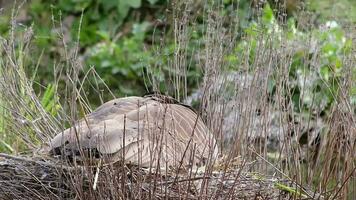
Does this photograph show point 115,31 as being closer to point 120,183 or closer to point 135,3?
point 135,3

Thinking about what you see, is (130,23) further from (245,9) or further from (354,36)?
(354,36)

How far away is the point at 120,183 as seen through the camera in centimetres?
353

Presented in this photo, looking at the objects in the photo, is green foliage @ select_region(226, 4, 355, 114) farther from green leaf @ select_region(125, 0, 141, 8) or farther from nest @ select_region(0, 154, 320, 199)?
green leaf @ select_region(125, 0, 141, 8)

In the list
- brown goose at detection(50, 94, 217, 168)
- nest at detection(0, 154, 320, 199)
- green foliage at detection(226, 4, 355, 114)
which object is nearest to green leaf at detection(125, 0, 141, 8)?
green foliage at detection(226, 4, 355, 114)

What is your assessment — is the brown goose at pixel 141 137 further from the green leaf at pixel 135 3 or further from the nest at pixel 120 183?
the green leaf at pixel 135 3

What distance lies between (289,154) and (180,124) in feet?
1.94

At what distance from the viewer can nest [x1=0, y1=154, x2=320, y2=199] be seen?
3.50 m

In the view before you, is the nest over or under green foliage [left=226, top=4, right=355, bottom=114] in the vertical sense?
under

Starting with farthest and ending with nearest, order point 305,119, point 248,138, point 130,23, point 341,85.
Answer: point 130,23 → point 305,119 → point 248,138 → point 341,85

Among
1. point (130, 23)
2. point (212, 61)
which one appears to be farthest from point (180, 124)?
point (130, 23)

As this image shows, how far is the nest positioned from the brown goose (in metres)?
0.06

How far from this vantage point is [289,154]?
4.08 metres

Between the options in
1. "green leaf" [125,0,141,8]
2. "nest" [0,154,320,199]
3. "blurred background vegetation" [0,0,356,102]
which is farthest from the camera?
"green leaf" [125,0,141,8]

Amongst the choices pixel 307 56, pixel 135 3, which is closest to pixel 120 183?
pixel 307 56
